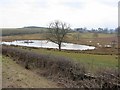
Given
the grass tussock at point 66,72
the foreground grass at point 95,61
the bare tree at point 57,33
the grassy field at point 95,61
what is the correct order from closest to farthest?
1. the grass tussock at point 66,72
2. the grassy field at point 95,61
3. the foreground grass at point 95,61
4. the bare tree at point 57,33

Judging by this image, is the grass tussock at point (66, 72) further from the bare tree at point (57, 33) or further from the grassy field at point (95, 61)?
the bare tree at point (57, 33)

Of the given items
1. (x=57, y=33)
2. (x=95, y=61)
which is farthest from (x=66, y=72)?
(x=57, y=33)

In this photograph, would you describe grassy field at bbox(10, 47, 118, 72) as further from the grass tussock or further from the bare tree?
the bare tree

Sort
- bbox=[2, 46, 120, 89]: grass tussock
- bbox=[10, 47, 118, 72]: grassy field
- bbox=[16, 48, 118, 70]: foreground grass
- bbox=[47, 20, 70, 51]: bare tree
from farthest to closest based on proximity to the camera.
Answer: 1. bbox=[47, 20, 70, 51]: bare tree
2. bbox=[16, 48, 118, 70]: foreground grass
3. bbox=[10, 47, 118, 72]: grassy field
4. bbox=[2, 46, 120, 89]: grass tussock

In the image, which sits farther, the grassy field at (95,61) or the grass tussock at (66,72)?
the grassy field at (95,61)

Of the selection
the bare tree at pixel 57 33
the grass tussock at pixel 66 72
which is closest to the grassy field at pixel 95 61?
the grass tussock at pixel 66 72

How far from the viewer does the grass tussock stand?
15914mm

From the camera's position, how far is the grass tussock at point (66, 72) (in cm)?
1591

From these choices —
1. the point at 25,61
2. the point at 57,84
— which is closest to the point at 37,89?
the point at 57,84

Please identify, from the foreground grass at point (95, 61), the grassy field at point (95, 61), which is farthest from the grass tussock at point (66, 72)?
the foreground grass at point (95, 61)

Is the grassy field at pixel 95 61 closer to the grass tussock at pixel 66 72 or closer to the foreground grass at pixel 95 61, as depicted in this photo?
the foreground grass at pixel 95 61

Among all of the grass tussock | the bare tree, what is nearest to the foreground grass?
the grass tussock

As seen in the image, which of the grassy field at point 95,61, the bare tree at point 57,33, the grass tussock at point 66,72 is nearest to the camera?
the grass tussock at point 66,72

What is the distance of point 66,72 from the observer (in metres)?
20.4
